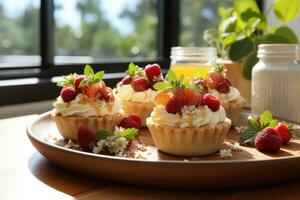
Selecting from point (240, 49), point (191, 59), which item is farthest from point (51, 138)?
point (240, 49)

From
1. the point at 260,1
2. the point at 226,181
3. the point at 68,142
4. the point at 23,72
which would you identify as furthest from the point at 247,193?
the point at 260,1

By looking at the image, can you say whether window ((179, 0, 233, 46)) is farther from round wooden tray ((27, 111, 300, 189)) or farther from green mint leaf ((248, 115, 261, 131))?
round wooden tray ((27, 111, 300, 189))

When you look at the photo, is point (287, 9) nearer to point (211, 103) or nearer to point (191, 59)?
point (191, 59)

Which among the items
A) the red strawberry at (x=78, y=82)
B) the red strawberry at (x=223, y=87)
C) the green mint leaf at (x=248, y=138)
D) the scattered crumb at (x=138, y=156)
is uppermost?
the red strawberry at (x=78, y=82)

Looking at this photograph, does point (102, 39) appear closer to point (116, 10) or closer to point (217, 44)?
point (116, 10)

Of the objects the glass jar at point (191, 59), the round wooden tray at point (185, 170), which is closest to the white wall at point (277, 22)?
the glass jar at point (191, 59)

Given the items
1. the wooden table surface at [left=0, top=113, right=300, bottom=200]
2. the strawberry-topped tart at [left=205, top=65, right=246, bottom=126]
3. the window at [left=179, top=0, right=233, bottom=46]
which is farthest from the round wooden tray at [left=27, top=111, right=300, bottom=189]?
the window at [left=179, top=0, right=233, bottom=46]

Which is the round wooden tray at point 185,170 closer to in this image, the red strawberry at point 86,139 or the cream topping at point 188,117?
the red strawberry at point 86,139
